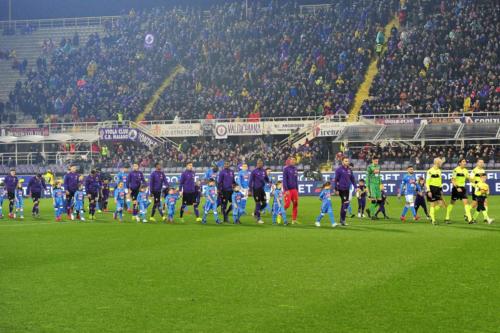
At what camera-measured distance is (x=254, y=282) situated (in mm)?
13945

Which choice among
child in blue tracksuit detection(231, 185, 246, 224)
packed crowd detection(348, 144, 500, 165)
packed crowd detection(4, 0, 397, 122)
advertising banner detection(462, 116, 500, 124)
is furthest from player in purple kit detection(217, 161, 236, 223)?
packed crowd detection(4, 0, 397, 122)

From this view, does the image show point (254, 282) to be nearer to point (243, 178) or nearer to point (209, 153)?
point (243, 178)

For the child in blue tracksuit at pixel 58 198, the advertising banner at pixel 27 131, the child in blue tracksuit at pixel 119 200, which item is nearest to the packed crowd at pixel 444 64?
the advertising banner at pixel 27 131

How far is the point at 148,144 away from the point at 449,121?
20.9 m

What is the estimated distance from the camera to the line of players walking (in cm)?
2716

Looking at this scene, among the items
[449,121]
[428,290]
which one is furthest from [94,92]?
[428,290]

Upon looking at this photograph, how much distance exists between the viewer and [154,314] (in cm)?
1125

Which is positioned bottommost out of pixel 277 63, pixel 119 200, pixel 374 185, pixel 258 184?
pixel 119 200

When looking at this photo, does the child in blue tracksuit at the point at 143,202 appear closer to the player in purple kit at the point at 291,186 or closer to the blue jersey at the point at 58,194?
the blue jersey at the point at 58,194

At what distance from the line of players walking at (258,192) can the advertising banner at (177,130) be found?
941 inches

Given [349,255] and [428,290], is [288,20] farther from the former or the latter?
[428,290]

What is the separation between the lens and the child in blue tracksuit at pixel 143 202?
101 ft

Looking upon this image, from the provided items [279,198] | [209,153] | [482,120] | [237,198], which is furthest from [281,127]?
[279,198]

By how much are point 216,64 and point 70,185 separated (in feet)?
117
